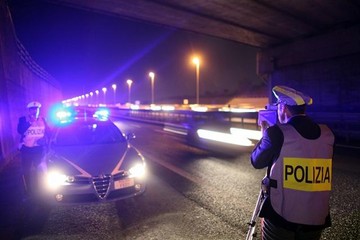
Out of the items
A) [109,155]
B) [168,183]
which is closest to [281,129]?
[109,155]

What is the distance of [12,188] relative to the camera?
24.9 ft

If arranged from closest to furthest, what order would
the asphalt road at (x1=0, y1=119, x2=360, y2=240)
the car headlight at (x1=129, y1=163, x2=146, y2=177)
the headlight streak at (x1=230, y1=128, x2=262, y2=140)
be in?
the asphalt road at (x1=0, y1=119, x2=360, y2=240) < the car headlight at (x1=129, y1=163, x2=146, y2=177) < the headlight streak at (x1=230, y1=128, x2=262, y2=140)

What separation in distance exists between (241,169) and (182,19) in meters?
10.5

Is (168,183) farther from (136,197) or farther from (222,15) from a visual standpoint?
(222,15)

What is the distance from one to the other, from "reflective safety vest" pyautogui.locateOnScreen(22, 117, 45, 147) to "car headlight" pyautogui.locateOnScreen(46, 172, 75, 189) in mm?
1308

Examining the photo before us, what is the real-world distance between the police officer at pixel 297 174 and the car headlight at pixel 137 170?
3841mm

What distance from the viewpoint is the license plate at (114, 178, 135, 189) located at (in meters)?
5.66

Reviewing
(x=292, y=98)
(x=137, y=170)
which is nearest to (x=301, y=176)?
(x=292, y=98)

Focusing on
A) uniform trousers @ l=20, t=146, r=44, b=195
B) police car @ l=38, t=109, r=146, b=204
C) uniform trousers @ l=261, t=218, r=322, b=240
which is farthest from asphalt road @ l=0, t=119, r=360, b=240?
uniform trousers @ l=261, t=218, r=322, b=240

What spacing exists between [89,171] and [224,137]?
33.6 ft

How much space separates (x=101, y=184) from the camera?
555 cm

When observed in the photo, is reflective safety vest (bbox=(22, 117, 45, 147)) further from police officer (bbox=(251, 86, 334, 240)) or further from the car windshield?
police officer (bbox=(251, 86, 334, 240))

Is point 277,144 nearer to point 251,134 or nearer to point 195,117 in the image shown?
point 251,134

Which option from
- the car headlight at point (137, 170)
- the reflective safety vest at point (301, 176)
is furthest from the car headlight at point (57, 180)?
the reflective safety vest at point (301, 176)
